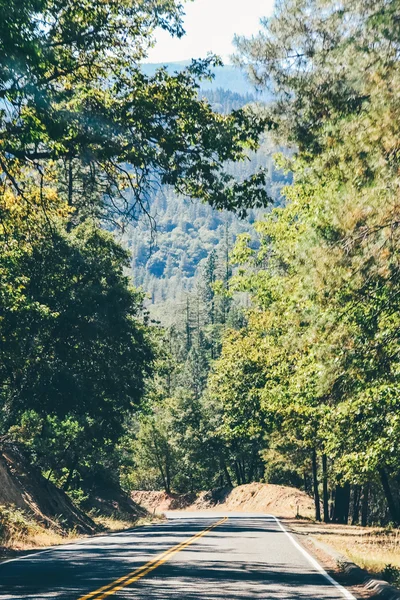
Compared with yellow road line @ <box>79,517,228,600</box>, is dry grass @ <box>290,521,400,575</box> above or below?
above

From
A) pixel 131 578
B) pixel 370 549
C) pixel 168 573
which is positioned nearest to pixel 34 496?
pixel 370 549

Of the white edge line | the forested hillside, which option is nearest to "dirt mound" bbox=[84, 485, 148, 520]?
the forested hillside

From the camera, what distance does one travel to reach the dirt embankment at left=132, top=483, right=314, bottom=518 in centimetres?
5650

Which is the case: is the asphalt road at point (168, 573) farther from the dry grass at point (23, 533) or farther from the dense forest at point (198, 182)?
the dense forest at point (198, 182)

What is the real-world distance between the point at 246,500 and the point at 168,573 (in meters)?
54.1

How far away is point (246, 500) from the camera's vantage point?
6488cm

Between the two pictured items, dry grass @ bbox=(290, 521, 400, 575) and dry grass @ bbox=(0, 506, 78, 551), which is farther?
dry grass @ bbox=(0, 506, 78, 551)

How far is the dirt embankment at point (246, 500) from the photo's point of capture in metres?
56.5

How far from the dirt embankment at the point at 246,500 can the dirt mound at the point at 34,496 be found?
22254mm

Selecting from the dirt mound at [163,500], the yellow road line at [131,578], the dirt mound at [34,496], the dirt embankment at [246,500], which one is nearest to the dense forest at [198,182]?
the dirt mound at [34,496]

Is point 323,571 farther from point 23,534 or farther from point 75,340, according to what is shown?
point 75,340

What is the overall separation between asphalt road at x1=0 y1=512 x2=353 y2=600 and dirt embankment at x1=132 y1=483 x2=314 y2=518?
2980cm

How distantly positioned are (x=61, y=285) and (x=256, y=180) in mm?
14273

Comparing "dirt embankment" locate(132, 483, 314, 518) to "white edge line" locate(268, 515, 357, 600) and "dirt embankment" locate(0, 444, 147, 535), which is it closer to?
"dirt embankment" locate(0, 444, 147, 535)
